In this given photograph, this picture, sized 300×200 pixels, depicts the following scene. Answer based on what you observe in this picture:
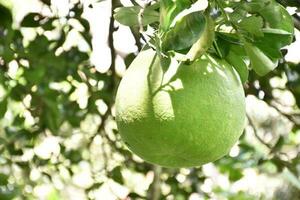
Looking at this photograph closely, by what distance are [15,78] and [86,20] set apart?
10.7 inches

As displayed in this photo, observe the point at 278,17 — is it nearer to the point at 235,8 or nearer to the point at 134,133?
the point at 235,8

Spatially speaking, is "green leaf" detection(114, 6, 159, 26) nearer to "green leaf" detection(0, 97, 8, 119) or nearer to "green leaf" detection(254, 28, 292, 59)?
"green leaf" detection(254, 28, 292, 59)

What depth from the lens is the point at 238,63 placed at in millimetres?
1111

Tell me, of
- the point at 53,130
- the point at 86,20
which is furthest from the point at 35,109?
the point at 86,20

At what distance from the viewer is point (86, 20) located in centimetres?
192

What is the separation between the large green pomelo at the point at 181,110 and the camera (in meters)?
1.00

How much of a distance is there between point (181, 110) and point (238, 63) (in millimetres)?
169

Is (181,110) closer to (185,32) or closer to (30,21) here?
(185,32)

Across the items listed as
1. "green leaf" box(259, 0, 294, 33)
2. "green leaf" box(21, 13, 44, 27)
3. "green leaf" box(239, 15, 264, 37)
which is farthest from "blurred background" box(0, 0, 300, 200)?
"green leaf" box(239, 15, 264, 37)

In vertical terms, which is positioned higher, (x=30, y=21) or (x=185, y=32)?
(x=185, y=32)

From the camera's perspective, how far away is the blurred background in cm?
185

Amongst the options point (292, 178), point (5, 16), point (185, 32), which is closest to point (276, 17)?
point (185, 32)

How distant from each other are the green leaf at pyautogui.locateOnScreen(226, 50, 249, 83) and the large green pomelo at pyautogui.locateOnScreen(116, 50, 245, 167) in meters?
0.03

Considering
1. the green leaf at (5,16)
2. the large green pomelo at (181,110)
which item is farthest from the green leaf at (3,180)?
the large green pomelo at (181,110)
